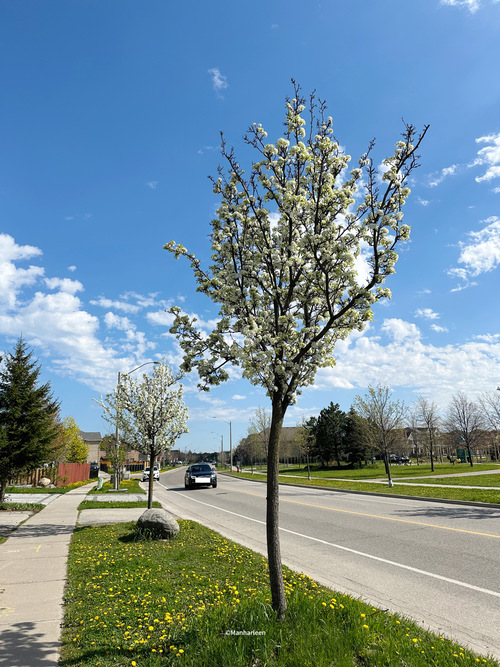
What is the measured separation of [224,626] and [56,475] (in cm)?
3114

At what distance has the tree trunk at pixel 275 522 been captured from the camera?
458 cm

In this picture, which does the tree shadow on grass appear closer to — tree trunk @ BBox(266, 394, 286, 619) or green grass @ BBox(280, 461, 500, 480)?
tree trunk @ BBox(266, 394, 286, 619)

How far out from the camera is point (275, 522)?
189 inches

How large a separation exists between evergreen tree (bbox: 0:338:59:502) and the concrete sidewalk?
5.64 metres

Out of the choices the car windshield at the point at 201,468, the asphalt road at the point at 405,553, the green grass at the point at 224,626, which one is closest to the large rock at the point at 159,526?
the asphalt road at the point at 405,553

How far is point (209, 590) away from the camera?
231 inches

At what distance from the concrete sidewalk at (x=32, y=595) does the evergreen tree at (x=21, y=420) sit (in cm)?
564

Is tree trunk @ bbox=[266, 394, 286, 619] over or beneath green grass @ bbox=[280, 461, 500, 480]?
over

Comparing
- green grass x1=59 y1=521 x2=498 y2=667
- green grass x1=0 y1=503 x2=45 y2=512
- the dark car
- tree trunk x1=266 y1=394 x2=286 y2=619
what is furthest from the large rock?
the dark car

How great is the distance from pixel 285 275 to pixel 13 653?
4.74 metres

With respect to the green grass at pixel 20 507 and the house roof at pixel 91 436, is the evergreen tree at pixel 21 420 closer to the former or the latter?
the green grass at pixel 20 507

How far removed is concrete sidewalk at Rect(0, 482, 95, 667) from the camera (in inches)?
167

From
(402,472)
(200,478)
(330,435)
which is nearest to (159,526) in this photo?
(200,478)

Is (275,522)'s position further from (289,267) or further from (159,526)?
(159,526)
